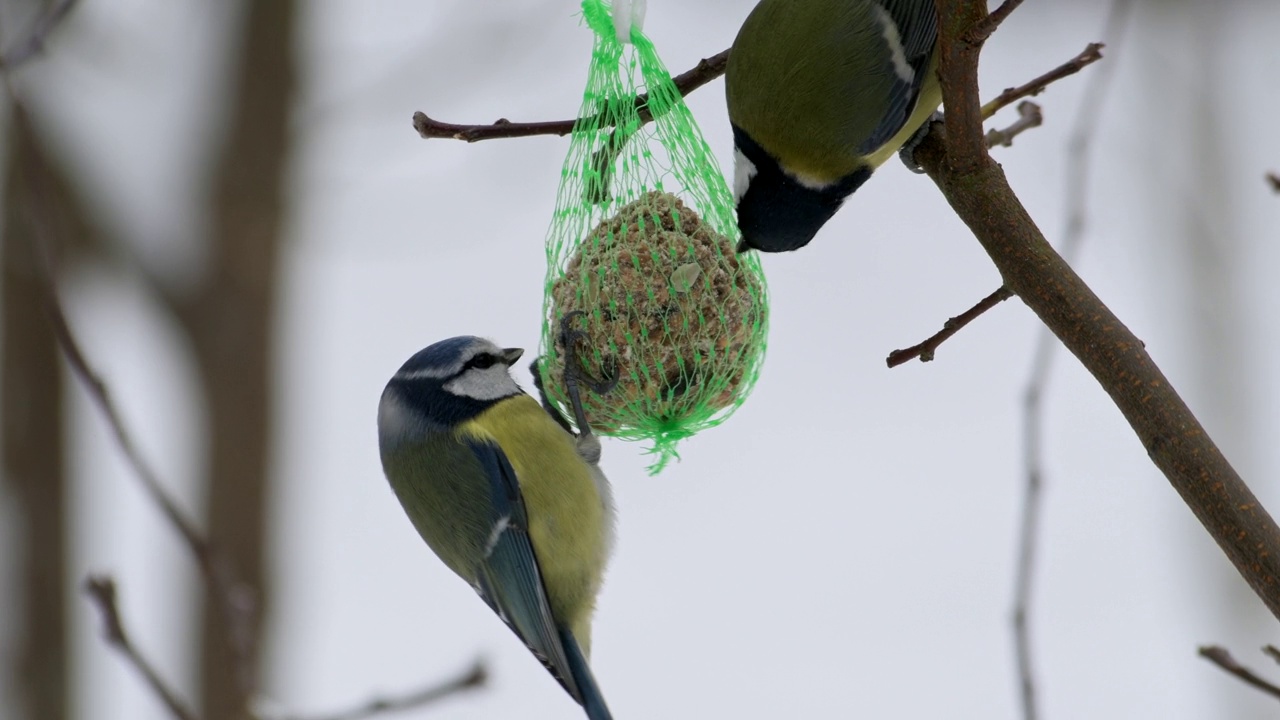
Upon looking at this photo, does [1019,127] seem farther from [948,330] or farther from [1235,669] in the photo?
[1235,669]

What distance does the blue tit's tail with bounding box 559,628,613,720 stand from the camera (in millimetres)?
2514

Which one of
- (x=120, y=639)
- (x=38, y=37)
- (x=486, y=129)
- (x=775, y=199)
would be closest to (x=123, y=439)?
(x=120, y=639)

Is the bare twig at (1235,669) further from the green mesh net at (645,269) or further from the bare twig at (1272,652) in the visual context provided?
the green mesh net at (645,269)

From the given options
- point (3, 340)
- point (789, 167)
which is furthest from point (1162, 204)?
point (3, 340)

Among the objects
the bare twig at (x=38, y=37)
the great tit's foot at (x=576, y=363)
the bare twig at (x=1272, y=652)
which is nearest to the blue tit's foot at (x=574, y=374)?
the great tit's foot at (x=576, y=363)

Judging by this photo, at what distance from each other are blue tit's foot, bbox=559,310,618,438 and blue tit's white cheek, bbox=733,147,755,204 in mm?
345

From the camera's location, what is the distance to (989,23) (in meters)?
1.41

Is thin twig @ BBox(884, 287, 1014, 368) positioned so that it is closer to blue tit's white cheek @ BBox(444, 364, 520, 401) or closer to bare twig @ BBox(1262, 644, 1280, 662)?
bare twig @ BBox(1262, 644, 1280, 662)

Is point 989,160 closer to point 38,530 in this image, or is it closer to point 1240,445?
point 38,530

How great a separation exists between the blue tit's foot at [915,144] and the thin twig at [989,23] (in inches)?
24.3

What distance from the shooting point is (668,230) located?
7.47 ft

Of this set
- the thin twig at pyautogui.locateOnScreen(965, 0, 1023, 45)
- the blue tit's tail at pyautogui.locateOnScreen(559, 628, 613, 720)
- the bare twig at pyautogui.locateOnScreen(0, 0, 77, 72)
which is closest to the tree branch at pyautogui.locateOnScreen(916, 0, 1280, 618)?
the thin twig at pyautogui.locateOnScreen(965, 0, 1023, 45)

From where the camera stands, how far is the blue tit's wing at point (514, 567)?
2559mm

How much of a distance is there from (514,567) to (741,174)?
87cm
